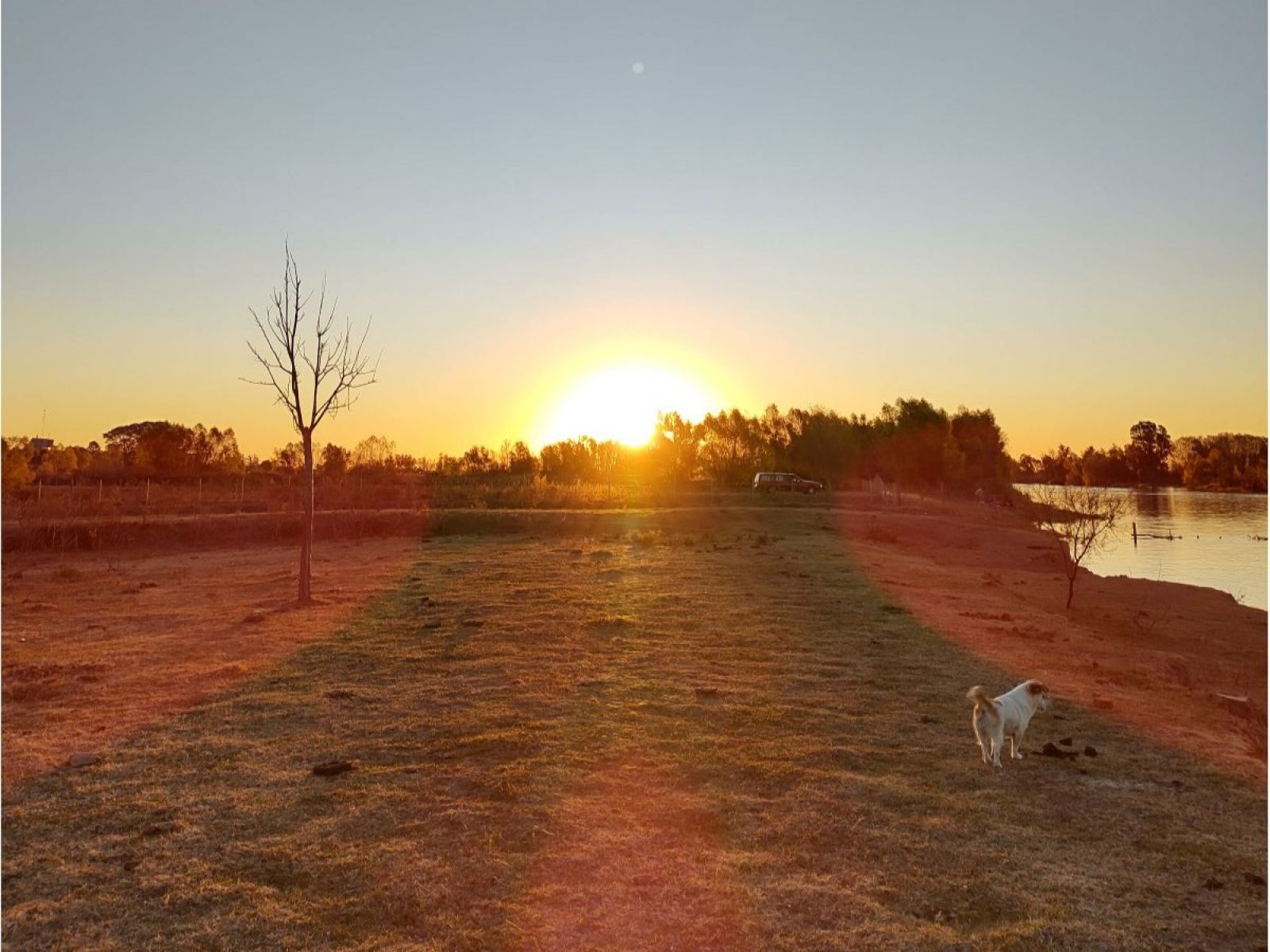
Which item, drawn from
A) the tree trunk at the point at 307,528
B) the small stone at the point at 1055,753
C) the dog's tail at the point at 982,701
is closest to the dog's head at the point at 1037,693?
the small stone at the point at 1055,753

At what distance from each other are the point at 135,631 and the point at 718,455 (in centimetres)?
9115

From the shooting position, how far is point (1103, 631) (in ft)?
58.9

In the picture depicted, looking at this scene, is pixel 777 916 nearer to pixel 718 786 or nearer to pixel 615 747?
pixel 718 786

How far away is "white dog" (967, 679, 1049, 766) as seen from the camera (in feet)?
24.9

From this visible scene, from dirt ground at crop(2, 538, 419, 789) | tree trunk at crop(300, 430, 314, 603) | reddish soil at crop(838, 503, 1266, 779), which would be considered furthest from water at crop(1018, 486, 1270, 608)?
dirt ground at crop(2, 538, 419, 789)

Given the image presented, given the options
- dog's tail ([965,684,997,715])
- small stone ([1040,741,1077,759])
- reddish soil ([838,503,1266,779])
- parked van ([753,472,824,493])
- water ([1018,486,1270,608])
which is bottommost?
water ([1018,486,1270,608])

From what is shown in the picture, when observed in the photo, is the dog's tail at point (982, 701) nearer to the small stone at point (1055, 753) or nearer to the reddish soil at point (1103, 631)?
the small stone at point (1055, 753)

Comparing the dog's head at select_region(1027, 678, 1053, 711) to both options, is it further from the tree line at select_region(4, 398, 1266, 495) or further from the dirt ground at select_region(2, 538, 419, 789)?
the tree line at select_region(4, 398, 1266, 495)

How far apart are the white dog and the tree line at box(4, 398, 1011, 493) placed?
2906 inches

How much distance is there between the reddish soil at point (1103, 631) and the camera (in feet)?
33.1

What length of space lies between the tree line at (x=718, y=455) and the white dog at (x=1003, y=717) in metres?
73.8

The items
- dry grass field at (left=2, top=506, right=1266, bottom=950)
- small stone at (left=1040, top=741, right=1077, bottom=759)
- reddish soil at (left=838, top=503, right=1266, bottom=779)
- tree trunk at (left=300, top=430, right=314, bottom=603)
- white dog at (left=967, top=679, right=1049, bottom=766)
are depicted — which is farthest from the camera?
tree trunk at (left=300, top=430, right=314, bottom=603)

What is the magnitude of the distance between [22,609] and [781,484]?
204ft

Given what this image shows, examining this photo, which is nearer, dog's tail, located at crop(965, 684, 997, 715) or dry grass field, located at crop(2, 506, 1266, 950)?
dry grass field, located at crop(2, 506, 1266, 950)
